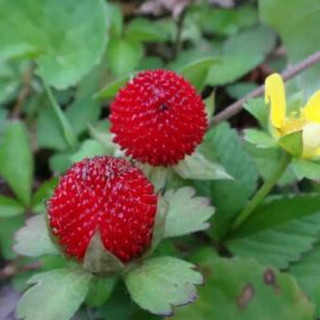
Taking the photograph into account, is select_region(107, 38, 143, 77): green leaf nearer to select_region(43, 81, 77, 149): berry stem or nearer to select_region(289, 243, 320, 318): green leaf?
select_region(43, 81, 77, 149): berry stem

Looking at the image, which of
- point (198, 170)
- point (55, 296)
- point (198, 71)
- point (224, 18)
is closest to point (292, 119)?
point (198, 170)

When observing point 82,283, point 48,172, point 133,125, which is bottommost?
point 48,172

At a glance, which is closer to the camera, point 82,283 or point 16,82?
point 82,283

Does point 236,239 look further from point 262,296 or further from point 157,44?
point 157,44

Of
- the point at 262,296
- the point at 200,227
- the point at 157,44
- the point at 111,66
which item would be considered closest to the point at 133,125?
the point at 200,227

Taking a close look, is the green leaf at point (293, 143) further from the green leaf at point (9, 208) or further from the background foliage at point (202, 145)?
the green leaf at point (9, 208)

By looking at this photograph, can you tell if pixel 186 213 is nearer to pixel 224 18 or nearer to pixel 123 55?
pixel 123 55

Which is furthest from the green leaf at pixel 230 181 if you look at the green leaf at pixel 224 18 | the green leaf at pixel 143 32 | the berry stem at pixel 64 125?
the green leaf at pixel 224 18
